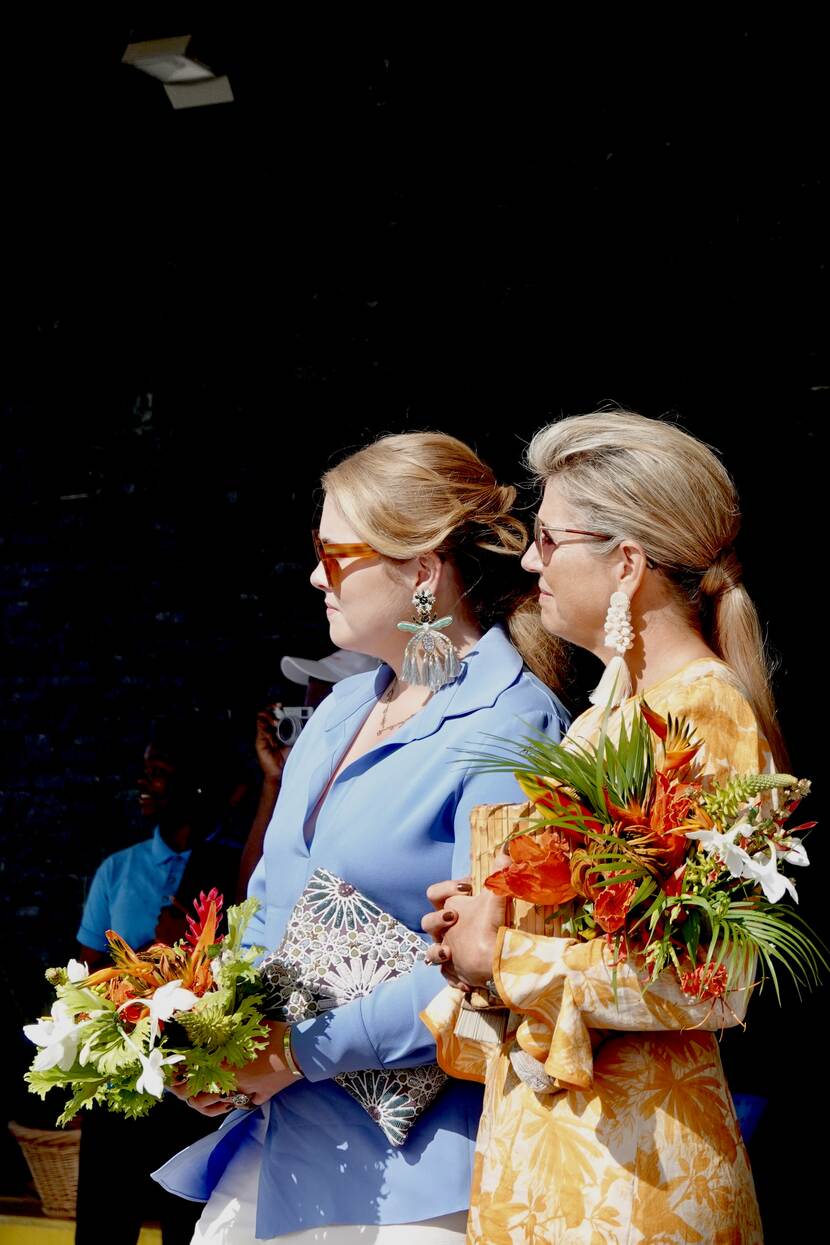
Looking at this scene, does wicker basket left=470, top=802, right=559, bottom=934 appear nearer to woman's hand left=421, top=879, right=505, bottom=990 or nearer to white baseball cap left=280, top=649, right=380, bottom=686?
woman's hand left=421, top=879, right=505, bottom=990

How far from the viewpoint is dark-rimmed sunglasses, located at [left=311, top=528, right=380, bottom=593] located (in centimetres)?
260

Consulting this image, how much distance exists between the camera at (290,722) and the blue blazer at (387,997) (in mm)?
1603

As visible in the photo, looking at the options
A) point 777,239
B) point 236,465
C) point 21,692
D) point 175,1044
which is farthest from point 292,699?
point 175,1044

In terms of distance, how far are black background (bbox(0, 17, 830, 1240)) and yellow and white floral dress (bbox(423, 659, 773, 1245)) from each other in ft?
5.85

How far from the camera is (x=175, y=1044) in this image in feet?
7.39

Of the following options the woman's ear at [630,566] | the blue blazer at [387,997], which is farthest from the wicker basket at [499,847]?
the woman's ear at [630,566]

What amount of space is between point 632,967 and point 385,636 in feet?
3.06

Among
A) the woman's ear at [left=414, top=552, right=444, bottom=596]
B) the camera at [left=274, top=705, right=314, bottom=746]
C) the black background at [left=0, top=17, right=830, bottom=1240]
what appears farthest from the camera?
the camera at [left=274, top=705, right=314, bottom=746]

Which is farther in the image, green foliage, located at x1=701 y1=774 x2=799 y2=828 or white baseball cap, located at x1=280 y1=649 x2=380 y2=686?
white baseball cap, located at x1=280 y1=649 x2=380 y2=686

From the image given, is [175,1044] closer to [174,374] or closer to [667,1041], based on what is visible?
[667,1041]

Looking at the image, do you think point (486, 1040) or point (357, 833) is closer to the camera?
point (486, 1040)

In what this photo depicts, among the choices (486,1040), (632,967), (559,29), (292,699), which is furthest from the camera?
(292,699)

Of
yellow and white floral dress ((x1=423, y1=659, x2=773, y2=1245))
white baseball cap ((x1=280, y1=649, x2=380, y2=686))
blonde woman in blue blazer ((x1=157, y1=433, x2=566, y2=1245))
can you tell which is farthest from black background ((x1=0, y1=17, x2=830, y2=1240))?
yellow and white floral dress ((x1=423, y1=659, x2=773, y2=1245))

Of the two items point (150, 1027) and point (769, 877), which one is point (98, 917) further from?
point (769, 877)
